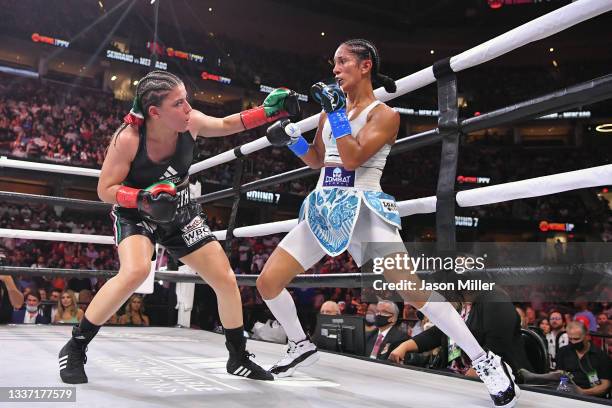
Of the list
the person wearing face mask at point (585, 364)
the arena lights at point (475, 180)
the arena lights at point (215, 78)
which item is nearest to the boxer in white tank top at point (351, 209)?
the person wearing face mask at point (585, 364)

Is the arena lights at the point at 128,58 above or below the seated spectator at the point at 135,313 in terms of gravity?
above

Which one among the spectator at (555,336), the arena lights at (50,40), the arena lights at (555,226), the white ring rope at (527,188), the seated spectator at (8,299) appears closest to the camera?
the white ring rope at (527,188)

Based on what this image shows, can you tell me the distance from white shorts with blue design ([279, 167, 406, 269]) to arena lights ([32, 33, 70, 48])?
16.2m

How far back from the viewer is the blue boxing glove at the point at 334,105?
1752 mm

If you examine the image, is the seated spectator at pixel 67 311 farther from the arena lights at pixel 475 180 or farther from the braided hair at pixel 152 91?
the arena lights at pixel 475 180

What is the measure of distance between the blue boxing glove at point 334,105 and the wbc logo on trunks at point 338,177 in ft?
0.47

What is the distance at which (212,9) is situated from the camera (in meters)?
17.8

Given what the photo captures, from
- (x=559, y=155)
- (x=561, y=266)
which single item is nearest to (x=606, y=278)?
(x=561, y=266)

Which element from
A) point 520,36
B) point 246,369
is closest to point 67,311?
point 246,369

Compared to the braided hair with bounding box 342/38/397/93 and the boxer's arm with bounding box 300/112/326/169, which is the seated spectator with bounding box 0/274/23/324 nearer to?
the boxer's arm with bounding box 300/112/326/169

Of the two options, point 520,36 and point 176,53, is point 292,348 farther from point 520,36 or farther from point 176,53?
point 176,53

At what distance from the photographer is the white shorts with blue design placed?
1779 millimetres

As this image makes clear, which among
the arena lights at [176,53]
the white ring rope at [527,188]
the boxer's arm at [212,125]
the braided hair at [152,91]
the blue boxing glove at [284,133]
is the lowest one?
the white ring rope at [527,188]

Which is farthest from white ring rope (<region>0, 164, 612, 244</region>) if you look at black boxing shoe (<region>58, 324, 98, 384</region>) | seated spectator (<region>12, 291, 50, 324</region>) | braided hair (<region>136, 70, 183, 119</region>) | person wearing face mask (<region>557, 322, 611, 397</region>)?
seated spectator (<region>12, 291, 50, 324</region>)
